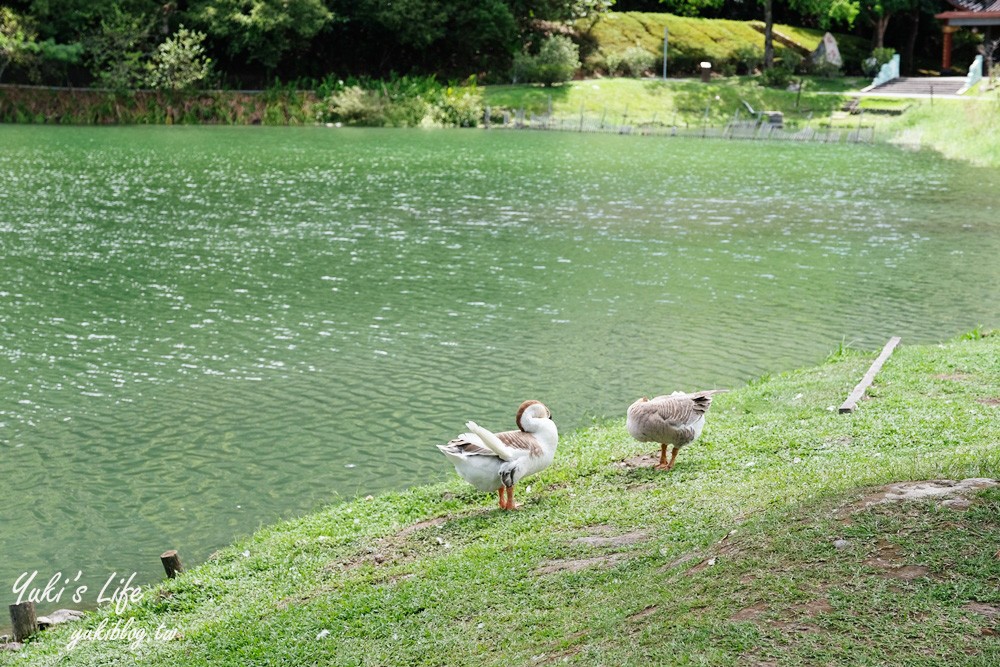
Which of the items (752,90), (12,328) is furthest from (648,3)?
(12,328)

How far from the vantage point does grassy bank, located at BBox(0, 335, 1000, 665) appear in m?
5.70

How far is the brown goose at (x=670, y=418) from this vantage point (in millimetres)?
9547

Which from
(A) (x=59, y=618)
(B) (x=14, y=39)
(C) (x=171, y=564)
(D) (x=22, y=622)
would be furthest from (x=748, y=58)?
(D) (x=22, y=622)

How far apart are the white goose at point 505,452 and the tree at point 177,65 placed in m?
53.0

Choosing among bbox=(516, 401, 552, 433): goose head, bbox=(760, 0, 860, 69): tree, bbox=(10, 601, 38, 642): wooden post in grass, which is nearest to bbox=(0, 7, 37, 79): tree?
bbox=(760, 0, 860, 69): tree

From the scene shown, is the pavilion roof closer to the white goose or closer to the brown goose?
the brown goose

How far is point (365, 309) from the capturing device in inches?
770

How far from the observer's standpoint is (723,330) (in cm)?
1808

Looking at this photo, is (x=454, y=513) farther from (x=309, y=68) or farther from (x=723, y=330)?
(x=309, y=68)

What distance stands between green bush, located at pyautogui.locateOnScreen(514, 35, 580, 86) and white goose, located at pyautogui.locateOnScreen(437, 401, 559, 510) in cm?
5650

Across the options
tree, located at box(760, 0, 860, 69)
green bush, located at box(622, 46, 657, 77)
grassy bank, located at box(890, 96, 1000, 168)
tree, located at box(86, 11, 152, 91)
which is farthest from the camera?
green bush, located at box(622, 46, 657, 77)

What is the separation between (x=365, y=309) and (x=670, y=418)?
10.9 m

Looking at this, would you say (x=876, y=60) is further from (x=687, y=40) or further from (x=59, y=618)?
(x=59, y=618)

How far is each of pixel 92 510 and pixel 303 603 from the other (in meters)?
4.26
